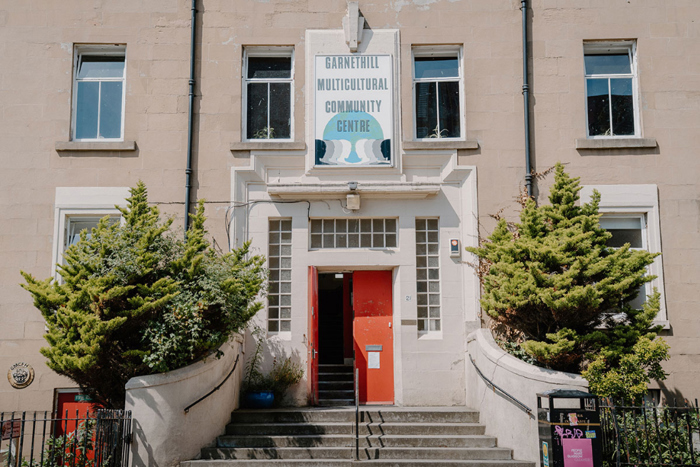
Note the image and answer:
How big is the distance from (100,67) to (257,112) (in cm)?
314

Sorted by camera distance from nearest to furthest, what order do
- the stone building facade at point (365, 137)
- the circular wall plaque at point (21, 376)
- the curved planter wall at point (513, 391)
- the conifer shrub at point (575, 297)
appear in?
the curved planter wall at point (513, 391), the conifer shrub at point (575, 297), the circular wall plaque at point (21, 376), the stone building facade at point (365, 137)

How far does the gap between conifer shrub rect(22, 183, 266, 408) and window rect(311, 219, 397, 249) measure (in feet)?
8.59

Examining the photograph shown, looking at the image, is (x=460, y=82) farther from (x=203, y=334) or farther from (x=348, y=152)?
(x=203, y=334)

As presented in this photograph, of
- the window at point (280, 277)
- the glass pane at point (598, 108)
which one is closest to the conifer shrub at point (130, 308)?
the window at point (280, 277)

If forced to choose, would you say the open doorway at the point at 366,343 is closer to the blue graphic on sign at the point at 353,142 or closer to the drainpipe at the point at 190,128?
the blue graphic on sign at the point at 353,142

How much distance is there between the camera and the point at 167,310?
9.15m

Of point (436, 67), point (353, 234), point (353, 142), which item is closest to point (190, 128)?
point (353, 142)

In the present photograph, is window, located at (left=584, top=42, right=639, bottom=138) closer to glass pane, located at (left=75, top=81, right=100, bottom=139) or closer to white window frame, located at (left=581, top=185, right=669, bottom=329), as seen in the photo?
white window frame, located at (left=581, top=185, right=669, bottom=329)

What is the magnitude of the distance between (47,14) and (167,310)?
6769 mm

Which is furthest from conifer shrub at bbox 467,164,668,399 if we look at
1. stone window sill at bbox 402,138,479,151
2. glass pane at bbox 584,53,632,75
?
glass pane at bbox 584,53,632,75

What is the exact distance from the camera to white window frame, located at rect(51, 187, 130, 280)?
11.6 metres

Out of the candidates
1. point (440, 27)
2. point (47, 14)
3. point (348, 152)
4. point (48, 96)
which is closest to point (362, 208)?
point (348, 152)

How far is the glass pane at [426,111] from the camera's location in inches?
483

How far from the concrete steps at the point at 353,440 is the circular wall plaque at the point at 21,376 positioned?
3702mm
